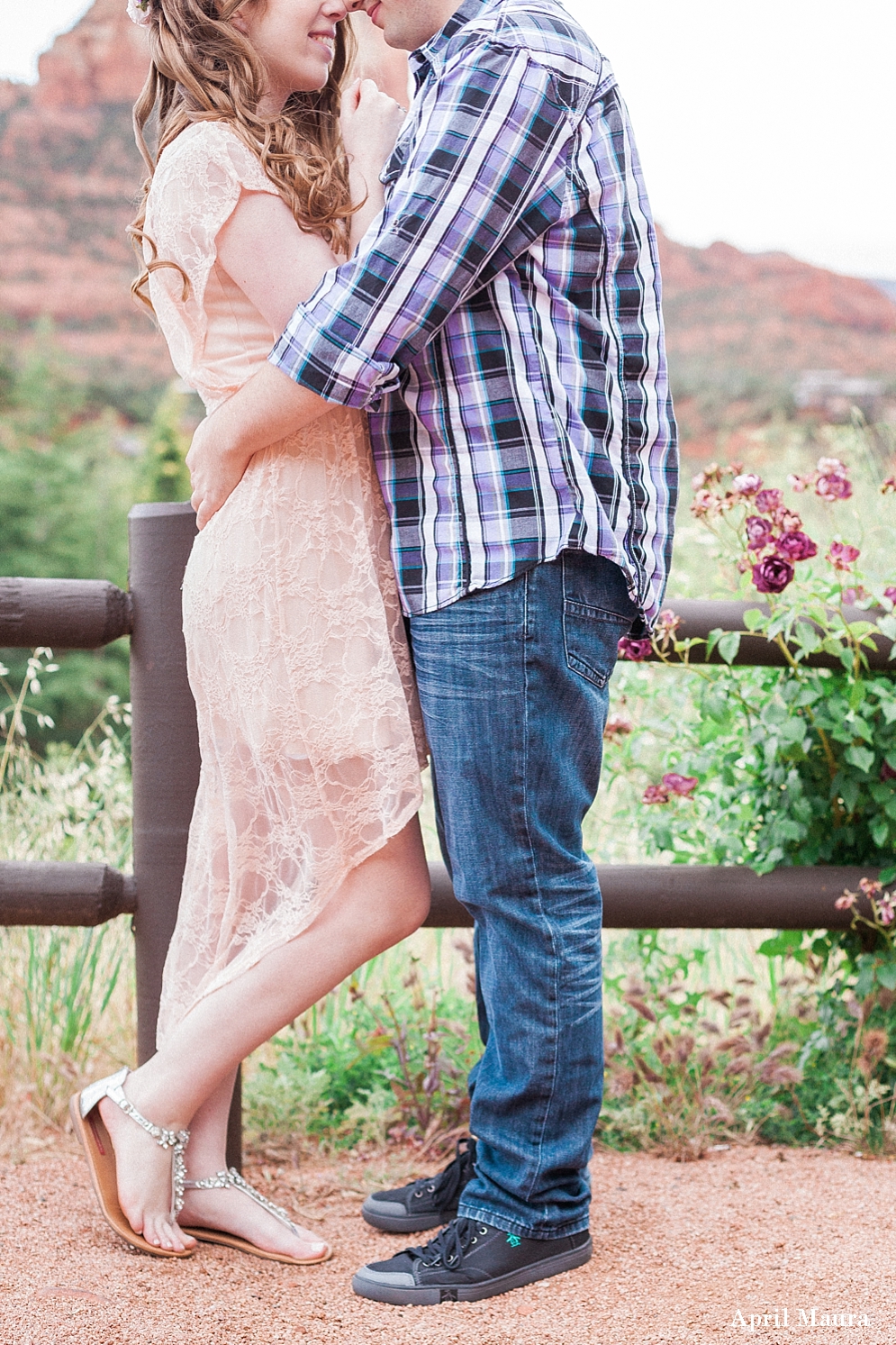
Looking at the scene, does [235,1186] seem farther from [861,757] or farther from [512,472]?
[861,757]

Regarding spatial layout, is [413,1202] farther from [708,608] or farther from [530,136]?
[530,136]

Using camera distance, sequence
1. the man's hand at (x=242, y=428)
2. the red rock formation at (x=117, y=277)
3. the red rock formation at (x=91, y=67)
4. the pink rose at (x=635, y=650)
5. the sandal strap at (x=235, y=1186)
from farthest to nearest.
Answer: the red rock formation at (x=91, y=67) → the red rock formation at (x=117, y=277) → the pink rose at (x=635, y=650) → the sandal strap at (x=235, y=1186) → the man's hand at (x=242, y=428)

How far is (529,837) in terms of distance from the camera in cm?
162

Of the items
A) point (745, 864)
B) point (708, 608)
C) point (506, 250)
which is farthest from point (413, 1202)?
point (506, 250)

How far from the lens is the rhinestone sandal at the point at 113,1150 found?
1.75 m

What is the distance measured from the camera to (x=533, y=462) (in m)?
1.54

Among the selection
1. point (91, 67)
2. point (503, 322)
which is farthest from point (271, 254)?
point (91, 67)

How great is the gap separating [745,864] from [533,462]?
3.89 ft

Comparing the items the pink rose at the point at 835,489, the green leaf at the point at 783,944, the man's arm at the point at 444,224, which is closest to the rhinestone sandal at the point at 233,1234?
the green leaf at the point at 783,944

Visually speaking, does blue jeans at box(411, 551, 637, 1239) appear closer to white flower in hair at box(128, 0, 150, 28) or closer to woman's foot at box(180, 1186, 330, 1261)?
woman's foot at box(180, 1186, 330, 1261)

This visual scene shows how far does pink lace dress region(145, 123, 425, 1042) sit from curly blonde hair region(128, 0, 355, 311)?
3 centimetres

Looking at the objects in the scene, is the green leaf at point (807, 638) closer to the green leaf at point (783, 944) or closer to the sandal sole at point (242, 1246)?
the green leaf at point (783, 944)

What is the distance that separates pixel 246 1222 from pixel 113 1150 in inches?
8.9

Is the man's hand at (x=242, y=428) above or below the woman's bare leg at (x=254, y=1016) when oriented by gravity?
above
